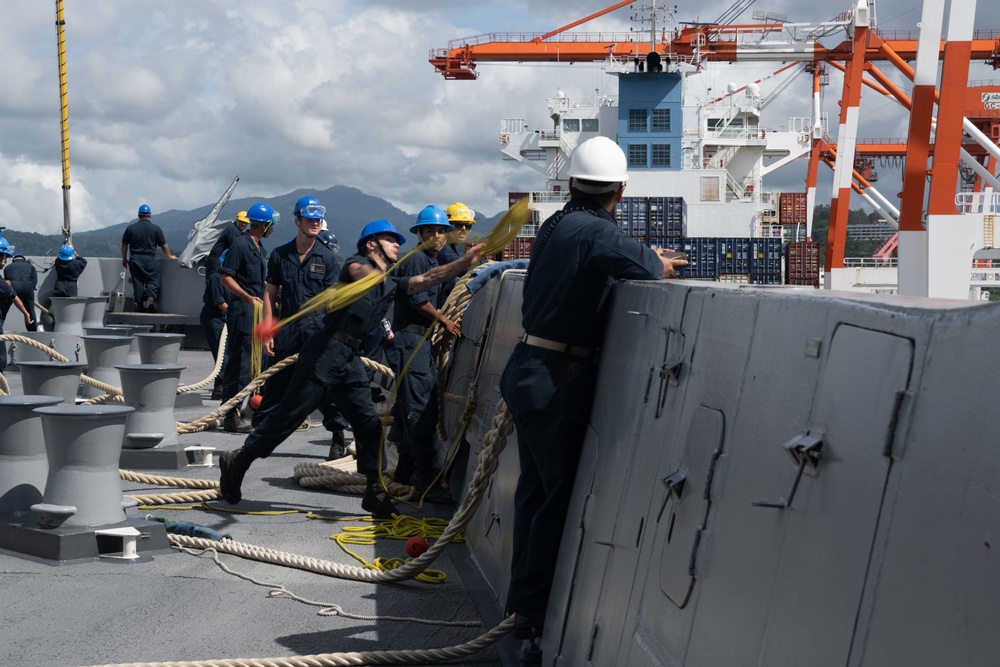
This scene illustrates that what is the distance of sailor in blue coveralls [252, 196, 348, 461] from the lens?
8023mm

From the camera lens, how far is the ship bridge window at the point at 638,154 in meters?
48.1

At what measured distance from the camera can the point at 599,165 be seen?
399 centimetres

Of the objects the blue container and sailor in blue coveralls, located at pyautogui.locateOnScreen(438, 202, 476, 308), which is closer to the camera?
sailor in blue coveralls, located at pyautogui.locateOnScreen(438, 202, 476, 308)

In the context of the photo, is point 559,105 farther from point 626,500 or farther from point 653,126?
point 626,500

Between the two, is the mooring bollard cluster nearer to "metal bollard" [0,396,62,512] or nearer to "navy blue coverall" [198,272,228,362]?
"metal bollard" [0,396,62,512]

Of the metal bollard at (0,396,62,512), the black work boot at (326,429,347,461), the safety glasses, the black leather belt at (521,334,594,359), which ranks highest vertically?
the safety glasses

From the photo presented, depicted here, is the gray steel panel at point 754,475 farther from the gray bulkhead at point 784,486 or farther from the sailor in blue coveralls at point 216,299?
the sailor in blue coveralls at point 216,299

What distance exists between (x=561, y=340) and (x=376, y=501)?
3.18 m

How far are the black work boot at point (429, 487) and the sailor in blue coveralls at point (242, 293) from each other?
3.20 metres

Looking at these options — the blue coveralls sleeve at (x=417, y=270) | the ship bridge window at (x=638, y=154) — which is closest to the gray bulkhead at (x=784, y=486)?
the blue coveralls sleeve at (x=417, y=270)

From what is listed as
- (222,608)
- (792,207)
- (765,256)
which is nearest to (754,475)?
(222,608)

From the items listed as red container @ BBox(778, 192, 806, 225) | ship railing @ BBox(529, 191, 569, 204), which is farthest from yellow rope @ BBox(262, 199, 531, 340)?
red container @ BBox(778, 192, 806, 225)

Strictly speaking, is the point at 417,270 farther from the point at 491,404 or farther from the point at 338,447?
the point at 491,404

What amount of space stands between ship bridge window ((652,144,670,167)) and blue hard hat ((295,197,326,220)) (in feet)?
136
